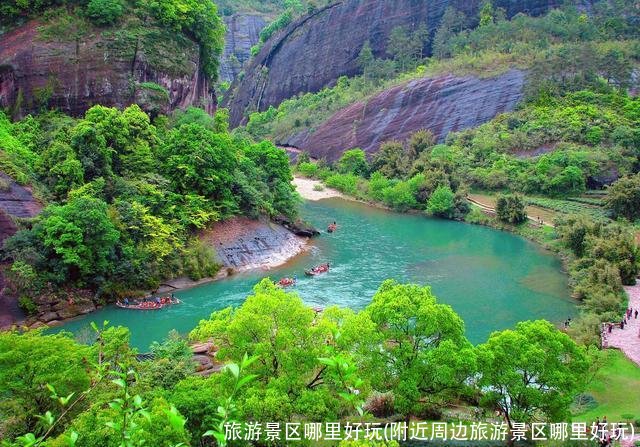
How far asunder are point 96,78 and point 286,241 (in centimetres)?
1935

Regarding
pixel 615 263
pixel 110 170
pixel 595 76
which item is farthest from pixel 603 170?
pixel 110 170

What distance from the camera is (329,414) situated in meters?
14.5

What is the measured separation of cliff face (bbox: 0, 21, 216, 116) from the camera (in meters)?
40.3

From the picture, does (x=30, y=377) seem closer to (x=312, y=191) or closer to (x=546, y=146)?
(x=312, y=191)

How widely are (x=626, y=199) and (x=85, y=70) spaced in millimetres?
45365

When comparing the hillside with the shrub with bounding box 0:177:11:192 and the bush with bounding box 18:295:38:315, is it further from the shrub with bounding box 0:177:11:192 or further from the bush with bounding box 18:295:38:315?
the bush with bounding box 18:295:38:315

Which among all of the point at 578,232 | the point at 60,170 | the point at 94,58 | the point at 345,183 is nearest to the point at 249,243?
the point at 60,170

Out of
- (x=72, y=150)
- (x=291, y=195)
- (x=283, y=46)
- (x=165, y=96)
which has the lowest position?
(x=291, y=195)

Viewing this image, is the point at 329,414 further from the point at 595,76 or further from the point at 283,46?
the point at 283,46

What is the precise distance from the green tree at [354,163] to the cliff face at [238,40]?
2927 inches

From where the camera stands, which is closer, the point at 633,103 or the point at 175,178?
the point at 175,178

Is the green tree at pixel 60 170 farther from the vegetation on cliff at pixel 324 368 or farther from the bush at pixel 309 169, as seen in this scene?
the bush at pixel 309 169

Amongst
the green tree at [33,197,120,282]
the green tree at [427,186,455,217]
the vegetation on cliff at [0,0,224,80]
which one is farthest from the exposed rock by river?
the green tree at [427,186,455,217]

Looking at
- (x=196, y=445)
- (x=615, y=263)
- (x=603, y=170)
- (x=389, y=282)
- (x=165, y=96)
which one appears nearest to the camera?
(x=196, y=445)
